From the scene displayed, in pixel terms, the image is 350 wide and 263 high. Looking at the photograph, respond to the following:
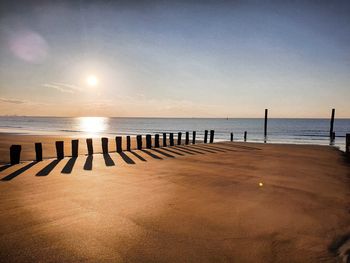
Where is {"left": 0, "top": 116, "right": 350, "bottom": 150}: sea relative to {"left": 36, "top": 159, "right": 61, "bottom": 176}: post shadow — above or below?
below

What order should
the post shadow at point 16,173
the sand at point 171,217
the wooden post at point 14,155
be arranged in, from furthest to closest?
the wooden post at point 14,155, the post shadow at point 16,173, the sand at point 171,217

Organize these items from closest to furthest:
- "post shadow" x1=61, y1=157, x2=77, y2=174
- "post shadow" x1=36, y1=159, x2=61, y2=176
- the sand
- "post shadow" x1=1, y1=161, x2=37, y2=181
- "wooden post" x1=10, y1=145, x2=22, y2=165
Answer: the sand
"post shadow" x1=1, y1=161, x2=37, y2=181
"post shadow" x1=36, y1=159, x2=61, y2=176
"post shadow" x1=61, y1=157, x2=77, y2=174
"wooden post" x1=10, y1=145, x2=22, y2=165

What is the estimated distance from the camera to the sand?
349 centimetres

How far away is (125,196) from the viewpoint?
5879mm

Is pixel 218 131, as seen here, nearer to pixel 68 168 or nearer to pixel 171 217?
pixel 68 168

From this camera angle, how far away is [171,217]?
4715mm

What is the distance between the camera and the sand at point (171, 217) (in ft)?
11.5

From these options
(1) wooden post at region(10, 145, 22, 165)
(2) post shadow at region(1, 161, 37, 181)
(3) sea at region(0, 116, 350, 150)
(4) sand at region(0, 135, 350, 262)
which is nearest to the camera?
(4) sand at region(0, 135, 350, 262)

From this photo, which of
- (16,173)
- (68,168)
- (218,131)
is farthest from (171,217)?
(218,131)

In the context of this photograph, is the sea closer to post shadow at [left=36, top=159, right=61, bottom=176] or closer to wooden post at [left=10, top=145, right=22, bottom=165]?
Result: post shadow at [left=36, top=159, right=61, bottom=176]

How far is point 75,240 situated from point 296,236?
334 cm

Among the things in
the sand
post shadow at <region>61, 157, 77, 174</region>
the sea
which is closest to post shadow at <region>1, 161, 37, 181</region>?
the sand

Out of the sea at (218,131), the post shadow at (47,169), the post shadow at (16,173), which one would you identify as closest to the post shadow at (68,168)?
the post shadow at (47,169)

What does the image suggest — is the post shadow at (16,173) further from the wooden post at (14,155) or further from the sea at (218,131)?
the sea at (218,131)
